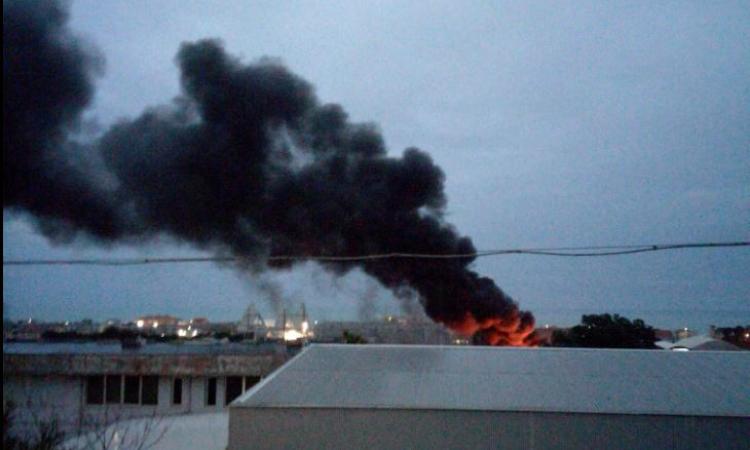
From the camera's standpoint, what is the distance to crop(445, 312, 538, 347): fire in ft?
74.5

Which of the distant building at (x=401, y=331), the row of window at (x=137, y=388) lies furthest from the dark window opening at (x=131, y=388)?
the distant building at (x=401, y=331)

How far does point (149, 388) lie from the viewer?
810 inches

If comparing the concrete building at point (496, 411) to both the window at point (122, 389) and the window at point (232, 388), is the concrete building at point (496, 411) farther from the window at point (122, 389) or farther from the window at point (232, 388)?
the window at point (122, 389)

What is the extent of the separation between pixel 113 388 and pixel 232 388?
312 centimetres

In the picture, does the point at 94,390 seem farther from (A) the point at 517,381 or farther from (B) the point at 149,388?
(A) the point at 517,381

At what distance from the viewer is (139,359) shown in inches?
797

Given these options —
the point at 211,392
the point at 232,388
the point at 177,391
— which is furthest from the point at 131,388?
the point at 232,388

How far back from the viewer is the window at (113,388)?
2050 cm

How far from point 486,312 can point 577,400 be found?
10082mm

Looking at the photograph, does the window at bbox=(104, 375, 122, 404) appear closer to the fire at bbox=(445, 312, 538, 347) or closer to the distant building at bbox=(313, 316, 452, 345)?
the distant building at bbox=(313, 316, 452, 345)

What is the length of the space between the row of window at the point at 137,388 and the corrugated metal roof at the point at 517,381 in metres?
5.17

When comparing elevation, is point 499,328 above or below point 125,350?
above

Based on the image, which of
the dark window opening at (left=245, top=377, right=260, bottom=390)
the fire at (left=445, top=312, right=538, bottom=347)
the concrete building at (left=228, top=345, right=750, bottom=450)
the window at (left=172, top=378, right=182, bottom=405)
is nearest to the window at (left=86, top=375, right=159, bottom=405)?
the window at (left=172, top=378, right=182, bottom=405)

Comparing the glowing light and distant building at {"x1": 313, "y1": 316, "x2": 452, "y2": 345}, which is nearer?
distant building at {"x1": 313, "y1": 316, "x2": 452, "y2": 345}
